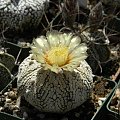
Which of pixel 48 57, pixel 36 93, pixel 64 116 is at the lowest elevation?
pixel 64 116

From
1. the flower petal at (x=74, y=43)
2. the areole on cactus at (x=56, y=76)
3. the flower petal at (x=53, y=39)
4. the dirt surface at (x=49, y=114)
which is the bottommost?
the dirt surface at (x=49, y=114)

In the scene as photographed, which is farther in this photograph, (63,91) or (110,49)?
(110,49)

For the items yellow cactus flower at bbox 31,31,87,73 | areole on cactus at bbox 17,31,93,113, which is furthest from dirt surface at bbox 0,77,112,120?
yellow cactus flower at bbox 31,31,87,73

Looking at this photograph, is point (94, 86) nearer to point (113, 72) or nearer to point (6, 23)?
point (113, 72)

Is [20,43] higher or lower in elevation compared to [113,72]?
higher

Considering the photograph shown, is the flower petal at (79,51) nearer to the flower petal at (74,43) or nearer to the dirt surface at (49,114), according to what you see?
the flower petal at (74,43)

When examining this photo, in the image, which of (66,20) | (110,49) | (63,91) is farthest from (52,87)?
(110,49)

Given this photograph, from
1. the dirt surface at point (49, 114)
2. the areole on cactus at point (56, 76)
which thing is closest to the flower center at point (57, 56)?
the areole on cactus at point (56, 76)
